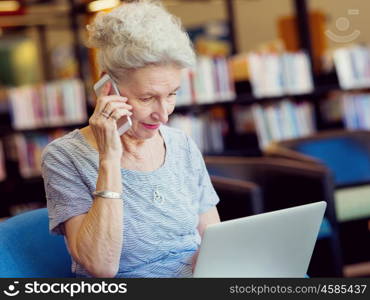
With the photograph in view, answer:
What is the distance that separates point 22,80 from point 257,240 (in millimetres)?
12774

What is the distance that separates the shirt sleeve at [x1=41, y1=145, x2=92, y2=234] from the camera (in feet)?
6.07

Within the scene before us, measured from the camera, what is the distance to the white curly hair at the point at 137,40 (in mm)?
1866

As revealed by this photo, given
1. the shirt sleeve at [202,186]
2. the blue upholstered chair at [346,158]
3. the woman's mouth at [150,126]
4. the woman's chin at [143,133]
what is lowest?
the blue upholstered chair at [346,158]

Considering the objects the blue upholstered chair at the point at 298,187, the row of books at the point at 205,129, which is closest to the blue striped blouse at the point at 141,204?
the blue upholstered chair at the point at 298,187

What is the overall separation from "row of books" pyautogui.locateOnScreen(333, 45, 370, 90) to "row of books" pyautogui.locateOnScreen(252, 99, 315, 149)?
1.27ft

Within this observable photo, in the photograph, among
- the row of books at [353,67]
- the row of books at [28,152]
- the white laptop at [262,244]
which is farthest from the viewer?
the row of books at [353,67]

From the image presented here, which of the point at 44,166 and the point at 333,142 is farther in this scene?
the point at 333,142

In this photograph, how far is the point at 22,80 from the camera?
14.0 meters


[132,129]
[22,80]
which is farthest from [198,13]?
[132,129]

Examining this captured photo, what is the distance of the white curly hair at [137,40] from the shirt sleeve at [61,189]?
0.26 metres

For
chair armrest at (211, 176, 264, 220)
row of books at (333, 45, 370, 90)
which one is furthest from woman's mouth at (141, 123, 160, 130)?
row of books at (333, 45, 370, 90)

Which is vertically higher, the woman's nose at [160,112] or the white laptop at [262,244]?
the woman's nose at [160,112]

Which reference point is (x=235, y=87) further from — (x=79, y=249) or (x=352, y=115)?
(x=79, y=249)

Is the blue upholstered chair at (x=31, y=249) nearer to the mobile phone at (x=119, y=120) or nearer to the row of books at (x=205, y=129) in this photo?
the mobile phone at (x=119, y=120)
